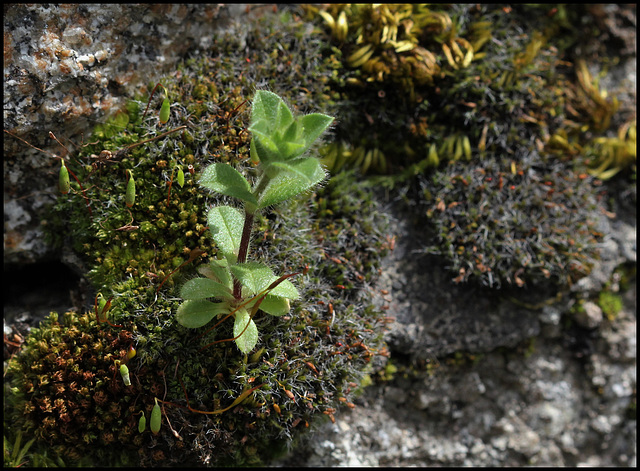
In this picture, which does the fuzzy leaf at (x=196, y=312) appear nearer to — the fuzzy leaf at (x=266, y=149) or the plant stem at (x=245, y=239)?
the plant stem at (x=245, y=239)

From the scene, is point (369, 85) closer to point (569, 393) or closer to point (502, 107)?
point (502, 107)

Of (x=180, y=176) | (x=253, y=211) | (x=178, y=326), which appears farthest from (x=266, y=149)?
(x=178, y=326)

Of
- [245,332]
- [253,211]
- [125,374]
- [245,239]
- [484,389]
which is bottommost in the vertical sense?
[484,389]

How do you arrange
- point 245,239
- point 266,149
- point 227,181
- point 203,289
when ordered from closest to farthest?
1. point 266,149
2. point 227,181
3. point 245,239
4. point 203,289

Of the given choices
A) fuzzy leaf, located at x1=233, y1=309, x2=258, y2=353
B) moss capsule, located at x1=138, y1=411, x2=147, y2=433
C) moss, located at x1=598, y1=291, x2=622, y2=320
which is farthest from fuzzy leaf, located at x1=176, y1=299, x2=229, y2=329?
moss, located at x1=598, y1=291, x2=622, y2=320

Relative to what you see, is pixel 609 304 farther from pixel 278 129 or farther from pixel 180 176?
pixel 180 176

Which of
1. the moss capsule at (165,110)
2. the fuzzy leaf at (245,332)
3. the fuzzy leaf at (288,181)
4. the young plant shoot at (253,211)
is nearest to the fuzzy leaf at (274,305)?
the young plant shoot at (253,211)

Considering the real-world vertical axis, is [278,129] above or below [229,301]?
above

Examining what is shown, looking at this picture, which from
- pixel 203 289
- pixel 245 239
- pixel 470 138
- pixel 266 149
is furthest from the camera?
pixel 470 138
